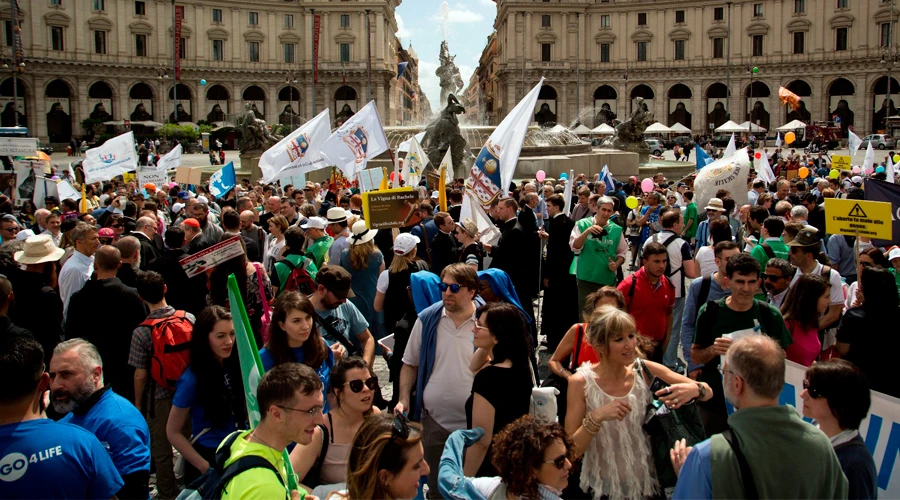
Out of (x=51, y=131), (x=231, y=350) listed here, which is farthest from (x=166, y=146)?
(x=231, y=350)

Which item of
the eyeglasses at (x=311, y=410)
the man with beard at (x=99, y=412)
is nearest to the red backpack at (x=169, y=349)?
the man with beard at (x=99, y=412)

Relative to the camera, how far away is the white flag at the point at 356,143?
42.4 feet

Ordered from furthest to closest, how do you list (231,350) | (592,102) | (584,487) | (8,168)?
(592,102) → (8,168) → (231,350) → (584,487)

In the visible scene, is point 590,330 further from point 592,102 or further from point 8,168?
point 592,102

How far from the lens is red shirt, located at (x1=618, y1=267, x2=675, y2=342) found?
606 cm

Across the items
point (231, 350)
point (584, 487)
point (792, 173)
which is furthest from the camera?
point (792, 173)

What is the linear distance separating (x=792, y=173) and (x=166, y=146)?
138 feet

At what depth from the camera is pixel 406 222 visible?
8.35 metres

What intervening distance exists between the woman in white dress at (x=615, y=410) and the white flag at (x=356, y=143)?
9453mm

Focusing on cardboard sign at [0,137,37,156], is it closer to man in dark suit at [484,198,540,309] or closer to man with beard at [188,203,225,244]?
man with beard at [188,203,225,244]

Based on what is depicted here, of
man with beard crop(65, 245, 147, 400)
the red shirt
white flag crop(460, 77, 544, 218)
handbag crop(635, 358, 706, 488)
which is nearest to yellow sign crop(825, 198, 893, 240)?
the red shirt

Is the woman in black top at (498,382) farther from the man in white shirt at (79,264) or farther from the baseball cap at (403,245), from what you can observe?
A: the man in white shirt at (79,264)

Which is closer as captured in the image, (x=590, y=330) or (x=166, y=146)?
(x=590, y=330)

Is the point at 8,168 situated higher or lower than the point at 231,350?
higher
